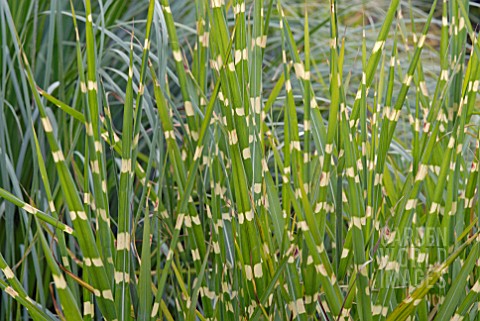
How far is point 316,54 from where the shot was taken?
1.97 meters

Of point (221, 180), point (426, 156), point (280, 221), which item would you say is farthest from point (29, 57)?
point (426, 156)

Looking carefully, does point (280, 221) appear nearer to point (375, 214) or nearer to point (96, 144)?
point (375, 214)

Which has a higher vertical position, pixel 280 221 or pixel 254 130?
pixel 254 130

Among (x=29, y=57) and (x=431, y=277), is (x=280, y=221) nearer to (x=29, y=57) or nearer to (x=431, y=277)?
(x=431, y=277)

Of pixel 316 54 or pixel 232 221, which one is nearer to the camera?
pixel 232 221

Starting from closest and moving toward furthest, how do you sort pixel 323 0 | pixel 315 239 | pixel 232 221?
pixel 315 239
pixel 232 221
pixel 323 0

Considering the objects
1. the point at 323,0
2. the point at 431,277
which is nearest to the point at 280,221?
the point at 431,277

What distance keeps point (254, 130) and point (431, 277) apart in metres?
0.24

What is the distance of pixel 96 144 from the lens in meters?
0.71

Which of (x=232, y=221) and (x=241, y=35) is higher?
(x=241, y=35)

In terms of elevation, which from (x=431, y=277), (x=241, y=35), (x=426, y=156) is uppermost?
(x=241, y=35)

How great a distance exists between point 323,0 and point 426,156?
1.94 m

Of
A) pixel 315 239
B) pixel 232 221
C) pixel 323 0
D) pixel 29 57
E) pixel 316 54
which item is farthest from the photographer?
pixel 323 0

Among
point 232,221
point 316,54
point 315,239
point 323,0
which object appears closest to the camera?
point 315,239
